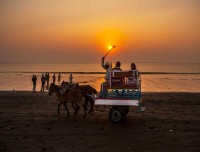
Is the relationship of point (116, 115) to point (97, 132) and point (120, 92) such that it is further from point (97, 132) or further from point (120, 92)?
point (97, 132)

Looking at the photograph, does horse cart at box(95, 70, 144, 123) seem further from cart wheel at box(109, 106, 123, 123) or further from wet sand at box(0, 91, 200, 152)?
wet sand at box(0, 91, 200, 152)

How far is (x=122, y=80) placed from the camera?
1297 centimetres

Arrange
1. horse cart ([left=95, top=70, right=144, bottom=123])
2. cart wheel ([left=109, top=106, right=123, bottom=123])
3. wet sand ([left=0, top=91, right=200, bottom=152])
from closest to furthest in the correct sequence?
wet sand ([left=0, top=91, right=200, bottom=152]), horse cart ([left=95, top=70, right=144, bottom=123]), cart wheel ([left=109, top=106, right=123, bottom=123])

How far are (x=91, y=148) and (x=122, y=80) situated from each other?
14.0 ft

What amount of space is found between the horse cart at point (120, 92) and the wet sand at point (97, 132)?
59cm

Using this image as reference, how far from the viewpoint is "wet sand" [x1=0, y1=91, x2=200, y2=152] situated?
947cm

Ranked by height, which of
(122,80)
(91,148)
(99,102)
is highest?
(122,80)

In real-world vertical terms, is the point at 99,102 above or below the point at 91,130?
above

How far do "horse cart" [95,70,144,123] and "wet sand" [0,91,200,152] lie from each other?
592 millimetres

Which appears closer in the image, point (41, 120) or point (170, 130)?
point (170, 130)

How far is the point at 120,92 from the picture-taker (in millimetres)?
13094

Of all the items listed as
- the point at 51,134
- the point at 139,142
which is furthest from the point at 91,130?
the point at 139,142

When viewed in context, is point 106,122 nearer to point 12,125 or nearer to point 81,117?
point 81,117

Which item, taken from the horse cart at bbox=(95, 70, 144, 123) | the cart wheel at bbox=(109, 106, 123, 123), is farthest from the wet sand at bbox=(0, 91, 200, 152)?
the horse cart at bbox=(95, 70, 144, 123)
